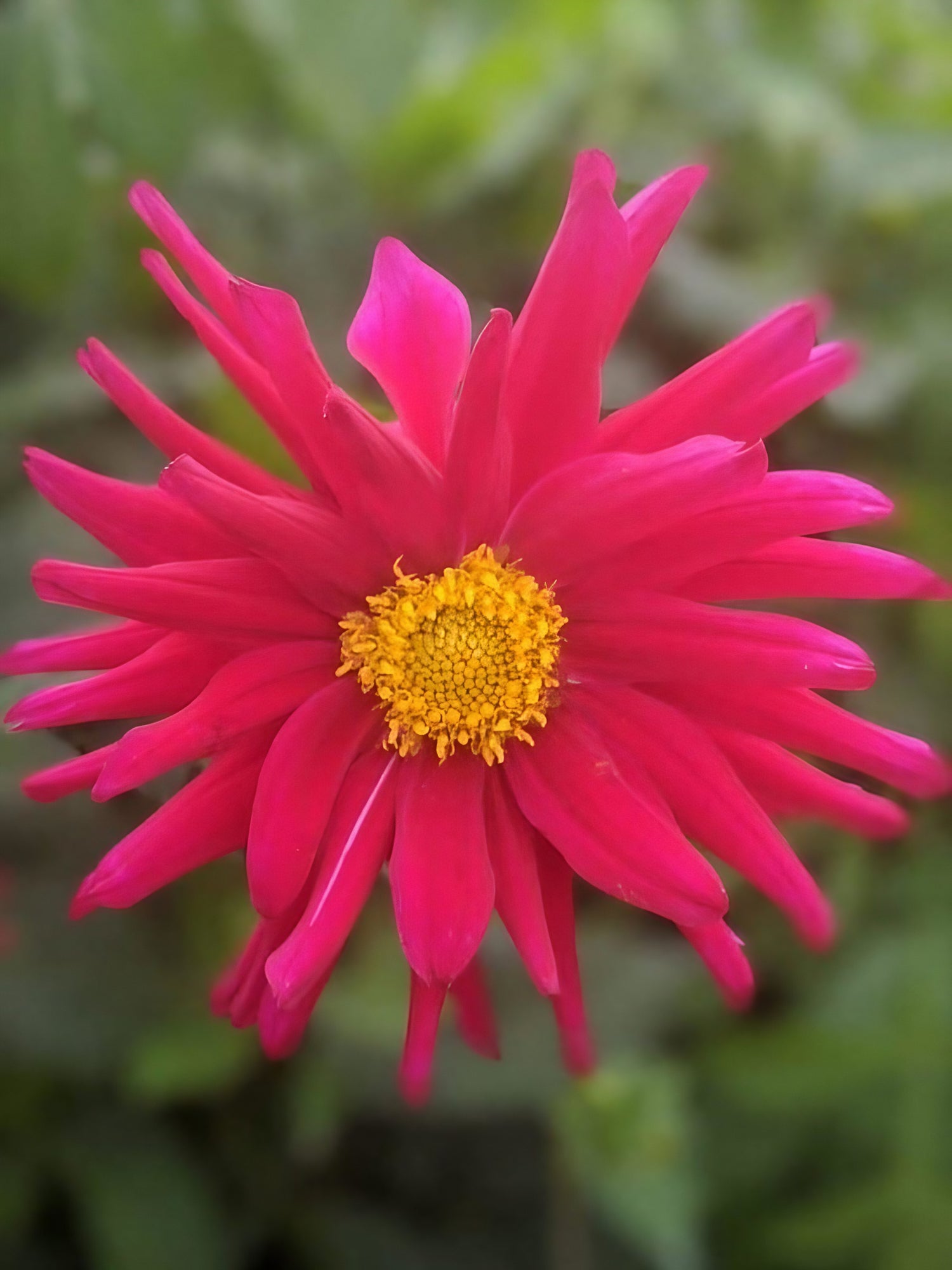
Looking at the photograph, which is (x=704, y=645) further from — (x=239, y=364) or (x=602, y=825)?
(x=239, y=364)

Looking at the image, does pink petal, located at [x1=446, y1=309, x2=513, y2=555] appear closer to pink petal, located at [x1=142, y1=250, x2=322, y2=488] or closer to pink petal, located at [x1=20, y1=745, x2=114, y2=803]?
pink petal, located at [x1=142, y1=250, x2=322, y2=488]

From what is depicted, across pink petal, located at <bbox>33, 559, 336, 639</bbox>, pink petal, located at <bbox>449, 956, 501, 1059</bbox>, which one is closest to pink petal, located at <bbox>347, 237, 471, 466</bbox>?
pink petal, located at <bbox>33, 559, 336, 639</bbox>

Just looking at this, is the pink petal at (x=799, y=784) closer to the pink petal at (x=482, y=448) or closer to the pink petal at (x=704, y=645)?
the pink petal at (x=704, y=645)

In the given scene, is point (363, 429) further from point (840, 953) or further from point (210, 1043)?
point (840, 953)

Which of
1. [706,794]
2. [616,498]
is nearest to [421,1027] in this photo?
[706,794]

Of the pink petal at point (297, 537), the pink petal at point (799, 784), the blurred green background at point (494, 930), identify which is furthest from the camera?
the blurred green background at point (494, 930)

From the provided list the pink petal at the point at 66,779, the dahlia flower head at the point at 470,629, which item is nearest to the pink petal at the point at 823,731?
the dahlia flower head at the point at 470,629

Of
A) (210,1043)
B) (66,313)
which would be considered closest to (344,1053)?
(210,1043)
